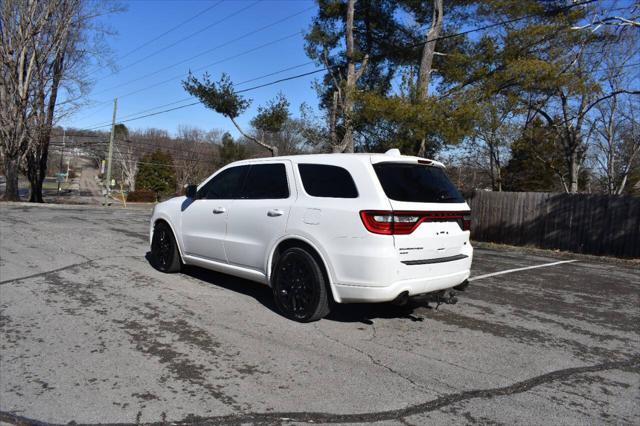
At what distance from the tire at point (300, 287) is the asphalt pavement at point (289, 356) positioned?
0.15 metres

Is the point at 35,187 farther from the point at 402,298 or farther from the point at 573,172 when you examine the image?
the point at 402,298

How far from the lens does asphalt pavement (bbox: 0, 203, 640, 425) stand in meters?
3.11

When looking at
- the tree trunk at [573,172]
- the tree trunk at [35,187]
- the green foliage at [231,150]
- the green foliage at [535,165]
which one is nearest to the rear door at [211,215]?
the tree trunk at [573,172]

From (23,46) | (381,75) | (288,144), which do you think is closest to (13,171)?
(23,46)

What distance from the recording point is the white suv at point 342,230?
4312 mm

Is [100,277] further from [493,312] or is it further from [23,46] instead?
[23,46]

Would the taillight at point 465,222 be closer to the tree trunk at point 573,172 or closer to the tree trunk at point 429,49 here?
the tree trunk at point 429,49

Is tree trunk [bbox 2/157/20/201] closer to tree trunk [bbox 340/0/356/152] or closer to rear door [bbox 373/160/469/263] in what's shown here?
tree trunk [bbox 340/0/356/152]

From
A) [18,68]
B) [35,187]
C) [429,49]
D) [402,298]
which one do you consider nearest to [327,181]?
[402,298]

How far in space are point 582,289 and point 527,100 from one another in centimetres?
1660

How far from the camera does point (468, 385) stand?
3.56 m

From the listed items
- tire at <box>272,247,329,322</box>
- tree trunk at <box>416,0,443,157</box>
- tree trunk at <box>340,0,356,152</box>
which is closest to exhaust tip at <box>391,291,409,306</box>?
tire at <box>272,247,329,322</box>

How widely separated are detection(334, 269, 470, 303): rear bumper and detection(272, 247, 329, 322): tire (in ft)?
0.74

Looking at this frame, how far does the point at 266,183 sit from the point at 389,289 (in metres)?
2.04
